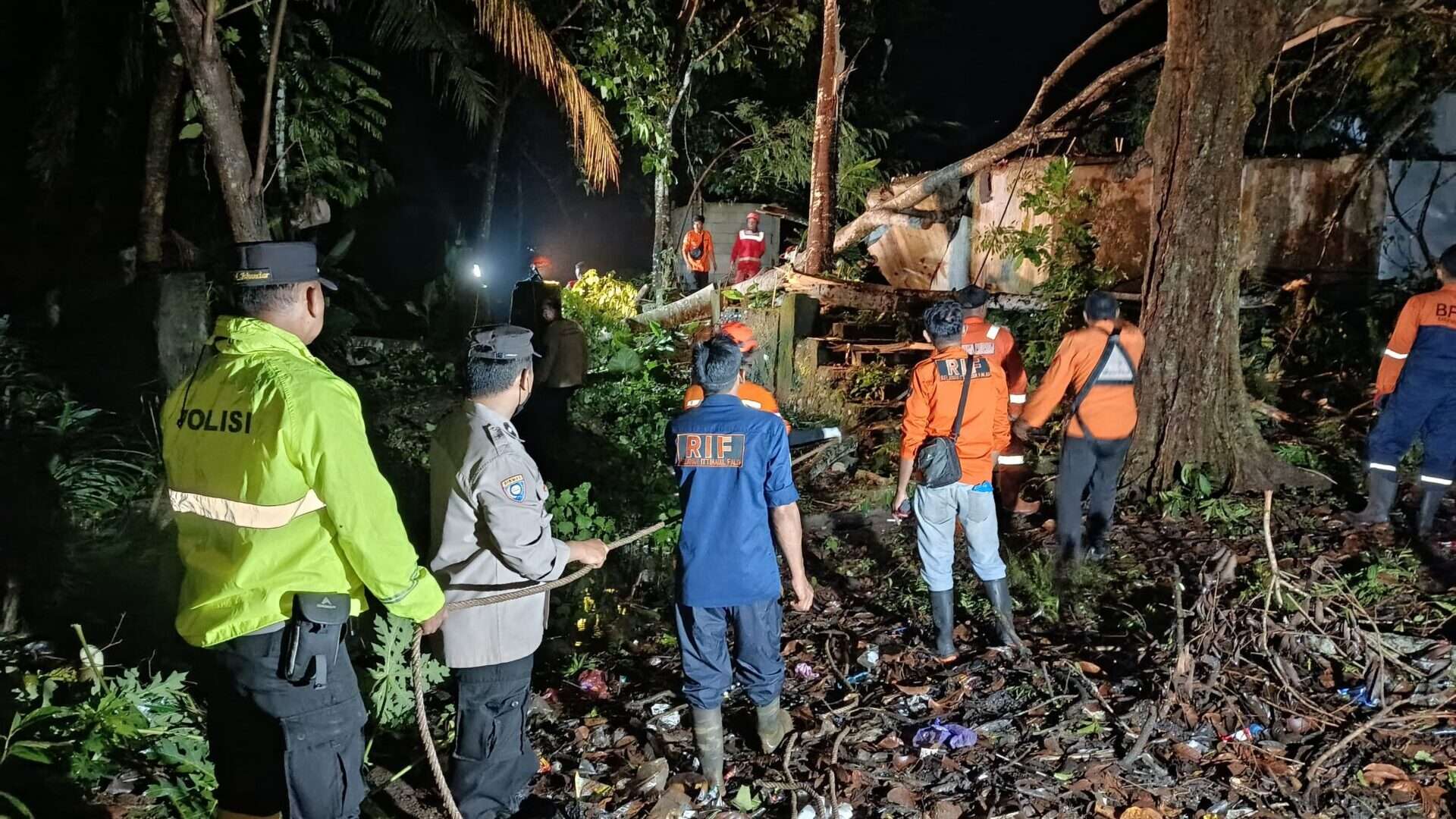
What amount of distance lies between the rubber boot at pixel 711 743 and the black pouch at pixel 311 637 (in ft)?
4.95

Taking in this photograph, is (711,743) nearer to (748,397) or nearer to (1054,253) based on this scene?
(748,397)

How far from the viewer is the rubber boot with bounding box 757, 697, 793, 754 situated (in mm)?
3652

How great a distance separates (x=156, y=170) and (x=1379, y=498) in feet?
29.1

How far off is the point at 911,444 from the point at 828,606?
1379 millimetres

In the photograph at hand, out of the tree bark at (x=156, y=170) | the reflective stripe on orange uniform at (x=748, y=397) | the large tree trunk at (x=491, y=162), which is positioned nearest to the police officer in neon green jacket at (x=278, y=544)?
the reflective stripe on orange uniform at (x=748, y=397)

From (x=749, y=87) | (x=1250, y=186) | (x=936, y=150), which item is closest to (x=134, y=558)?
(x=1250, y=186)

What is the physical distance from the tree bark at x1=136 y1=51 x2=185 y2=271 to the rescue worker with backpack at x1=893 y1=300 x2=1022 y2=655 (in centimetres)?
567

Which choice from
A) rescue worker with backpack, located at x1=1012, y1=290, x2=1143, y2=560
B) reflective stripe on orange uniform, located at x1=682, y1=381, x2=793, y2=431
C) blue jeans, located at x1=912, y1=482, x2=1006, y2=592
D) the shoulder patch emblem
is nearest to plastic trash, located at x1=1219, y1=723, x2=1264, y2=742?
blue jeans, located at x1=912, y1=482, x2=1006, y2=592

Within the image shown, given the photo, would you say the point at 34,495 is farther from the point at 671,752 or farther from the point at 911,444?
the point at 911,444

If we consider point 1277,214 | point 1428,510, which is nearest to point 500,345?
point 1428,510

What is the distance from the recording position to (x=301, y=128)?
808cm

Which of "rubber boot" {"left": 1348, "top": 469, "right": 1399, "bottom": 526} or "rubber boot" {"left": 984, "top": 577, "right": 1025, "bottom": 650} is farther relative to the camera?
"rubber boot" {"left": 1348, "top": 469, "right": 1399, "bottom": 526}

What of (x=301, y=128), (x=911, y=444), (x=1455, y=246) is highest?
(x=301, y=128)

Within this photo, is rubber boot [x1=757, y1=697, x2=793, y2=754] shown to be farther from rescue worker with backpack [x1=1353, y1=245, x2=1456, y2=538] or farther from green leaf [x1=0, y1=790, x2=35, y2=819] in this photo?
rescue worker with backpack [x1=1353, y1=245, x2=1456, y2=538]
